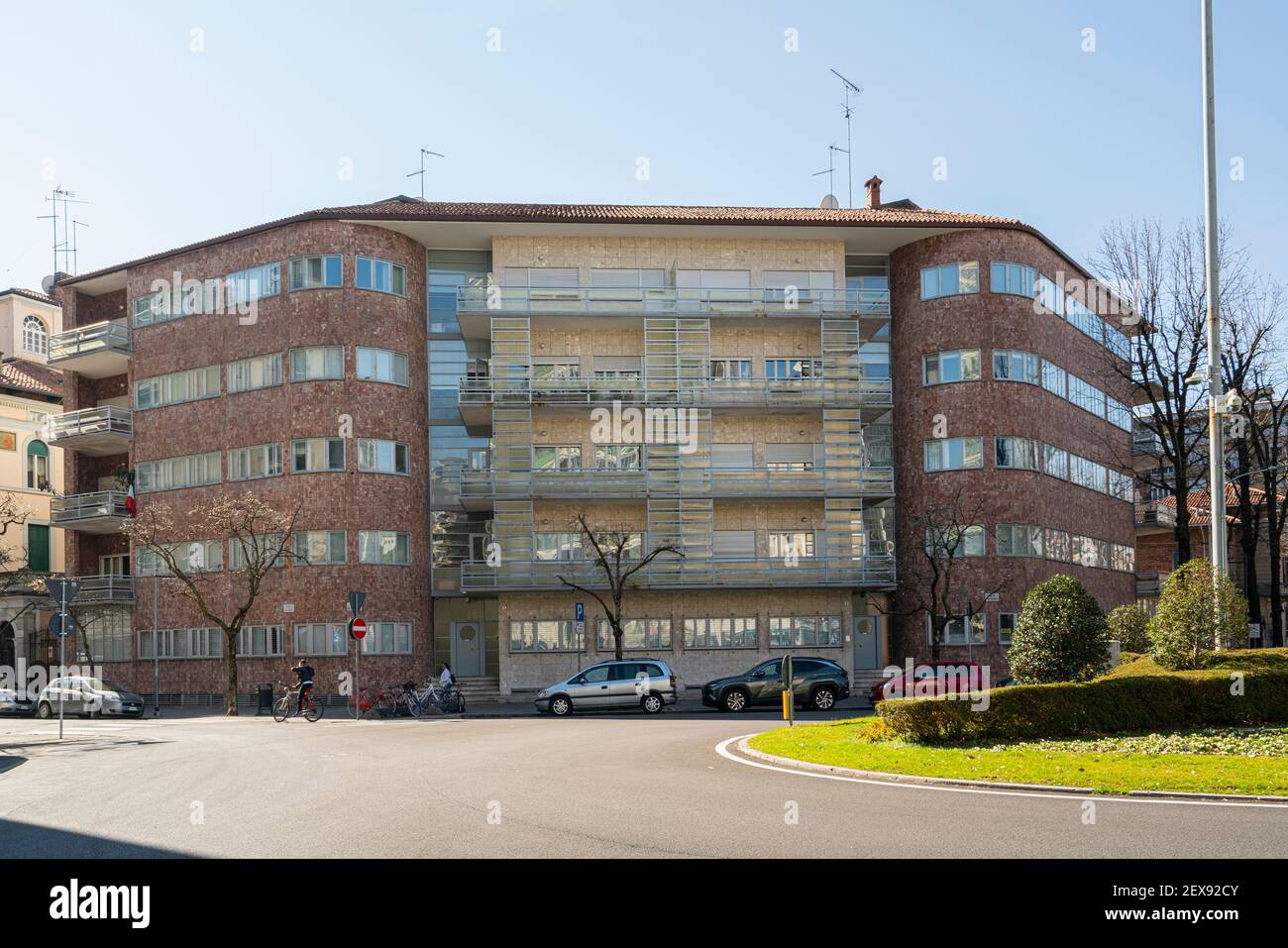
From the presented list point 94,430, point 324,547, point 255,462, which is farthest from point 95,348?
point 324,547

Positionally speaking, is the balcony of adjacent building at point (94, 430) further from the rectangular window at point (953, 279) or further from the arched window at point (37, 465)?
the rectangular window at point (953, 279)

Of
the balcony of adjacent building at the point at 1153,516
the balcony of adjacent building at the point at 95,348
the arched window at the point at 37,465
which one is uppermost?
the balcony of adjacent building at the point at 95,348

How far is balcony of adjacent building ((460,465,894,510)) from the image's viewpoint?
46219 millimetres

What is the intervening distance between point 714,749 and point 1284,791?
383 inches

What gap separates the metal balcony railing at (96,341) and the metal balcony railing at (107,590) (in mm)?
8847

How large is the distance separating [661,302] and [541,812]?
1435 inches

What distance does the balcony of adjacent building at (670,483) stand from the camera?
152 feet

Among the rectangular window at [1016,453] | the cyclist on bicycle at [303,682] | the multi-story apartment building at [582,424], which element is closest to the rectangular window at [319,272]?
the multi-story apartment building at [582,424]

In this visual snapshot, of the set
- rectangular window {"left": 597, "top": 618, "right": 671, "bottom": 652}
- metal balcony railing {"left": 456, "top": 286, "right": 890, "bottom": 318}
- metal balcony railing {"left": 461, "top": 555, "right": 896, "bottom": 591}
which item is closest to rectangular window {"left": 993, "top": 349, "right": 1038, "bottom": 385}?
metal balcony railing {"left": 456, "top": 286, "right": 890, "bottom": 318}

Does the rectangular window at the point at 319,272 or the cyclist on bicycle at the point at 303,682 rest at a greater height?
the rectangular window at the point at 319,272

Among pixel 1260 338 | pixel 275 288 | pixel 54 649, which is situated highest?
pixel 275 288

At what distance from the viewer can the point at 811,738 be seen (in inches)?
811
